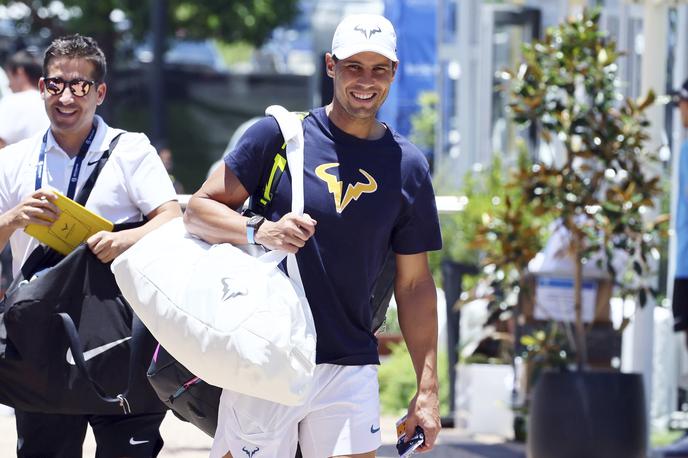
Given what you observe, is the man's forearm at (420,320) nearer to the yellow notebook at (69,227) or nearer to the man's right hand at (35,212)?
the yellow notebook at (69,227)

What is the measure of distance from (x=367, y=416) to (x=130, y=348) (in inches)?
37.5

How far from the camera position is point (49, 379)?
493cm

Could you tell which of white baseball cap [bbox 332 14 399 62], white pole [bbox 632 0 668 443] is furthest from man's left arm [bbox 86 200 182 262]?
white pole [bbox 632 0 668 443]

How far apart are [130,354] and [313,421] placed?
33.3 inches

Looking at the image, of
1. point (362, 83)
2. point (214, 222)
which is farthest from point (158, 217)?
point (362, 83)

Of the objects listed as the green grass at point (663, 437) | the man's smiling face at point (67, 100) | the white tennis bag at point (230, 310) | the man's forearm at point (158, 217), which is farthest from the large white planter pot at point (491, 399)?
the white tennis bag at point (230, 310)

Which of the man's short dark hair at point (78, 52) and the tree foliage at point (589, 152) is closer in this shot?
the man's short dark hair at point (78, 52)

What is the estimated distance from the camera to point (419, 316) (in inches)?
184

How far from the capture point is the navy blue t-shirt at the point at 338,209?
436cm

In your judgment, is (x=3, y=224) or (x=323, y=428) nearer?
(x=323, y=428)

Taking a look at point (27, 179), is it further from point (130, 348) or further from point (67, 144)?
point (130, 348)

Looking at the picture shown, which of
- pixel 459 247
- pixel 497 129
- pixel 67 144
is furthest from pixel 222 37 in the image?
pixel 67 144

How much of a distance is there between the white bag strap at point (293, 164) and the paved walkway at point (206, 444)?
3.37 m

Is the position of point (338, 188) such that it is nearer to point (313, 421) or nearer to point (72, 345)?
point (313, 421)
